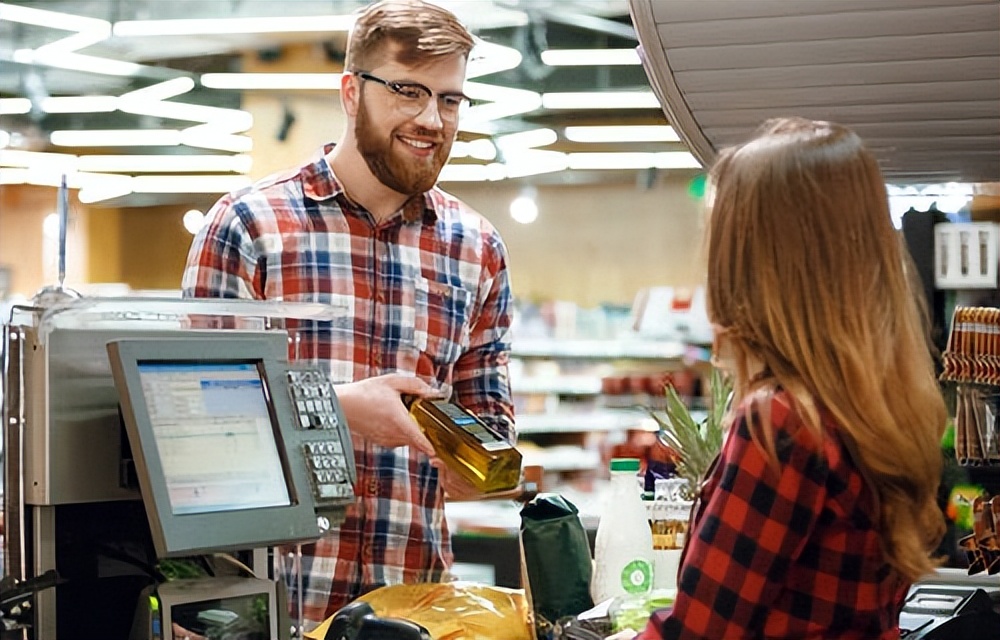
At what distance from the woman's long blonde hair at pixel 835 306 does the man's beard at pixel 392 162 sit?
107cm

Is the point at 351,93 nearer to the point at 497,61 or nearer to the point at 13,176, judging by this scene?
the point at 497,61

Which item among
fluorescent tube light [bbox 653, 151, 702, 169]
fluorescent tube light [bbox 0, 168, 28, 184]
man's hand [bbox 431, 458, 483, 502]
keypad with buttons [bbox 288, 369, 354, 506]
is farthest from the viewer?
fluorescent tube light [bbox 0, 168, 28, 184]

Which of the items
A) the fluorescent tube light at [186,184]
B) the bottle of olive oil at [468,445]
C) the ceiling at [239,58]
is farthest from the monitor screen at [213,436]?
the fluorescent tube light at [186,184]

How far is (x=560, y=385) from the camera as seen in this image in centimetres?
812

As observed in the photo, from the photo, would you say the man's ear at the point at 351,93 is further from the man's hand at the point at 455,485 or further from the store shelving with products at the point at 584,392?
the store shelving with products at the point at 584,392

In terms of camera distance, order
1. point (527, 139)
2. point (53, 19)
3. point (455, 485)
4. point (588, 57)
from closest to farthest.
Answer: point (455, 485)
point (588, 57)
point (53, 19)
point (527, 139)

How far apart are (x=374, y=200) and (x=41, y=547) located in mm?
1232

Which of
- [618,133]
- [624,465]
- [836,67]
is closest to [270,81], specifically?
[618,133]

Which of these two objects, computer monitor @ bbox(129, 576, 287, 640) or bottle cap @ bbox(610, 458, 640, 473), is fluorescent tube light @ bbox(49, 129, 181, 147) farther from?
computer monitor @ bbox(129, 576, 287, 640)

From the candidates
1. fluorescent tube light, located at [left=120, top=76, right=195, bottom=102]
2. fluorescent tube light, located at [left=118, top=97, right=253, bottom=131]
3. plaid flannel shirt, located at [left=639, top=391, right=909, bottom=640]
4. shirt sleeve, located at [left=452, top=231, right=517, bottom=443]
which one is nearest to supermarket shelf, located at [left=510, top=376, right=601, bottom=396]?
fluorescent tube light, located at [left=118, top=97, right=253, bottom=131]

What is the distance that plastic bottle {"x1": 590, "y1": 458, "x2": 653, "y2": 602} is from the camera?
5.52 feet

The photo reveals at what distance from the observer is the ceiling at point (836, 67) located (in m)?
1.96

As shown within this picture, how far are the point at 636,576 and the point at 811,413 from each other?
1.49 ft

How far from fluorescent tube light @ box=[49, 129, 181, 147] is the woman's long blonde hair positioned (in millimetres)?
7868
